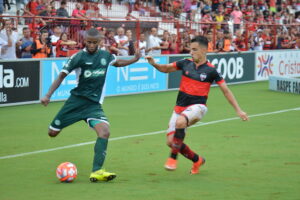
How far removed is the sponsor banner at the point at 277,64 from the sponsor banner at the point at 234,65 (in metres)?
0.53

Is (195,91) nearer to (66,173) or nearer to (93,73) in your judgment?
(93,73)

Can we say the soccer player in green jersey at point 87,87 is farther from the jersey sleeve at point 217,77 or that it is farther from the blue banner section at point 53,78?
the blue banner section at point 53,78

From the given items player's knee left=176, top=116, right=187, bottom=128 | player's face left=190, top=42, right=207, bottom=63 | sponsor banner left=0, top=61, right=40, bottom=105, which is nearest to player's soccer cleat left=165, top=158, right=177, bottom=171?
player's knee left=176, top=116, right=187, bottom=128

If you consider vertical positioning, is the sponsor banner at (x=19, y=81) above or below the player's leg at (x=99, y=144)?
below

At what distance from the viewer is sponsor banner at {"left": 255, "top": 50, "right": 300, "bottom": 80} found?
1055 inches

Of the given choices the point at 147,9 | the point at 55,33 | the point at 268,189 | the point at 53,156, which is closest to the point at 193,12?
the point at 147,9

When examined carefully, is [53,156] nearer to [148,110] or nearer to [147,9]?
[148,110]

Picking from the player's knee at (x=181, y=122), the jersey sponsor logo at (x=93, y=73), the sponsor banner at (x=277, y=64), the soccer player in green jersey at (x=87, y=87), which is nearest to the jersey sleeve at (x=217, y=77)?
the player's knee at (x=181, y=122)

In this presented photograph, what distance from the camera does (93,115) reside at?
28.2 ft

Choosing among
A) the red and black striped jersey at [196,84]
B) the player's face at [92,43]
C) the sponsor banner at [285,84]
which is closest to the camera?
the player's face at [92,43]

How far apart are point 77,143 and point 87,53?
341 centimetres

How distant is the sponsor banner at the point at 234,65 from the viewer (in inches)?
944

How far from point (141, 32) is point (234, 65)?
198 inches

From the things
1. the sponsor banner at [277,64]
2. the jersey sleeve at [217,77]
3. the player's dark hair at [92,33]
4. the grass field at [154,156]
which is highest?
the player's dark hair at [92,33]
